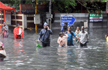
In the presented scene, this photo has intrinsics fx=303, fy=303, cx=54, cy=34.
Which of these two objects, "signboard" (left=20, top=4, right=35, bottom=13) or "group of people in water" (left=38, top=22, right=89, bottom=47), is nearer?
"group of people in water" (left=38, top=22, right=89, bottom=47)

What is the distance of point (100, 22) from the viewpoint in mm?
39969

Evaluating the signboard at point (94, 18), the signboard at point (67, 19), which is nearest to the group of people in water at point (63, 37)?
the signboard at point (67, 19)

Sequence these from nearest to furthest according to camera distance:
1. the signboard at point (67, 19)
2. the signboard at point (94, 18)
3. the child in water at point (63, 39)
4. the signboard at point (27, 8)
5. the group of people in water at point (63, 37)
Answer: the child in water at point (63, 39) → the group of people in water at point (63, 37) → the signboard at point (67, 19) → the signboard at point (27, 8) → the signboard at point (94, 18)

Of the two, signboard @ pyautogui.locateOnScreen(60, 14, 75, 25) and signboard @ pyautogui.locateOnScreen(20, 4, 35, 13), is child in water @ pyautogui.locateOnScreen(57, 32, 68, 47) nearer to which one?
signboard @ pyautogui.locateOnScreen(60, 14, 75, 25)

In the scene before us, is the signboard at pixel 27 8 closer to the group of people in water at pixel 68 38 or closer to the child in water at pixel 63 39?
the group of people in water at pixel 68 38

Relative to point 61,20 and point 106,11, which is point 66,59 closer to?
point 61,20

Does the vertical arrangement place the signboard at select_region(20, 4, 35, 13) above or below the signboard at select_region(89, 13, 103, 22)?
above

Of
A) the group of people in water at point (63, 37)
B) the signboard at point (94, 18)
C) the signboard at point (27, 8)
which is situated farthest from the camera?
the signboard at point (94, 18)

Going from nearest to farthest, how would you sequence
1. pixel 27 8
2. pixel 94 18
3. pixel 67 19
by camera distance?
pixel 67 19, pixel 27 8, pixel 94 18

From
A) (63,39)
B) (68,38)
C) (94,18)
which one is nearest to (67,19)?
(94,18)

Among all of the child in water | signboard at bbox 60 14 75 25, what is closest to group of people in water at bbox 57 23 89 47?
the child in water

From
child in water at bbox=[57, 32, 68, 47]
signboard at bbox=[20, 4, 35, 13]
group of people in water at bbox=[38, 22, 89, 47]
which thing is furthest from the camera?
signboard at bbox=[20, 4, 35, 13]

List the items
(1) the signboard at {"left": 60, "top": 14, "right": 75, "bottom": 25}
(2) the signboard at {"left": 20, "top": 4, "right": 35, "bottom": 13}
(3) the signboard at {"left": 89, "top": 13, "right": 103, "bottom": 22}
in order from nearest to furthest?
(1) the signboard at {"left": 60, "top": 14, "right": 75, "bottom": 25}, (2) the signboard at {"left": 20, "top": 4, "right": 35, "bottom": 13}, (3) the signboard at {"left": 89, "top": 13, "right": 103, "bottom": 22}

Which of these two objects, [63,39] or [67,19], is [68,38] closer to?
[63,39]
